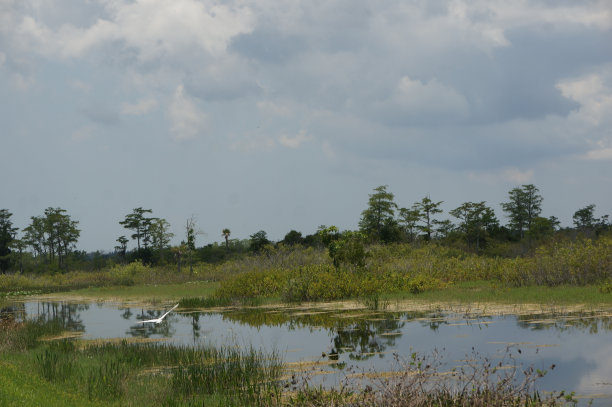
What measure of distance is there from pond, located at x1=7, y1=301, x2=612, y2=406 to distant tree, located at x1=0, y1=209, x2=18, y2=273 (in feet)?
227

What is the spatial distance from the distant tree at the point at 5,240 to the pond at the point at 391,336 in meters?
69.3

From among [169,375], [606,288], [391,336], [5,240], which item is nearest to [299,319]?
[391,336]

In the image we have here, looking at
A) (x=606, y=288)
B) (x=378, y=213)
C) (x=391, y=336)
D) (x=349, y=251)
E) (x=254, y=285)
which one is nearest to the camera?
(x=391, y=336)

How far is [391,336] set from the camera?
1670cm

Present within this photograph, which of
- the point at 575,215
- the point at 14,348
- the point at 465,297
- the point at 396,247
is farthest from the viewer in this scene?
the point at 575,215

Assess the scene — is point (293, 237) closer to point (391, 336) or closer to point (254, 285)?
point (254, 285)

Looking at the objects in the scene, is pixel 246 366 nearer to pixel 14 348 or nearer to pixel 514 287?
pixel 14 348

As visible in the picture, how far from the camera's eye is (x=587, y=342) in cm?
1434

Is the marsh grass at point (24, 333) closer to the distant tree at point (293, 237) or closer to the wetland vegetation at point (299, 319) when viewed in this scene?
the wetland vegetation at point (299, 319)

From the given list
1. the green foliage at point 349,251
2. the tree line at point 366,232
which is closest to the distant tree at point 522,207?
the tree line at point 366,232

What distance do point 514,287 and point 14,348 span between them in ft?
70.4

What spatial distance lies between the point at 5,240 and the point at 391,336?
283 feet

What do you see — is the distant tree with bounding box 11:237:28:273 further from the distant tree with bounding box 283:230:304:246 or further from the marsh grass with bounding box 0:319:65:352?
the marsh grass with bounding box 0:319:65:352

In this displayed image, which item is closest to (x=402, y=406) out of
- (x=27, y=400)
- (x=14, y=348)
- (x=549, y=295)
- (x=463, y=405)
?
(x=463, y=405)
